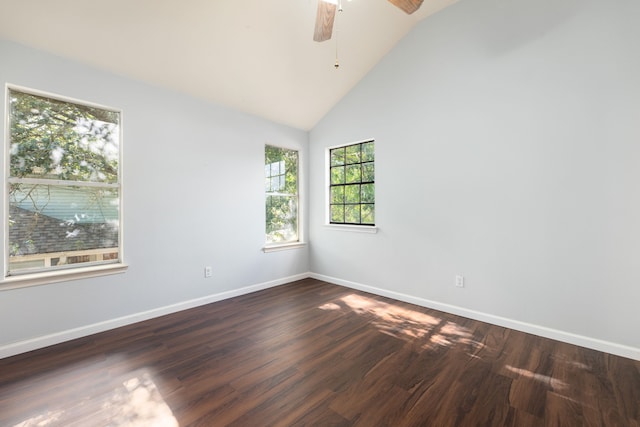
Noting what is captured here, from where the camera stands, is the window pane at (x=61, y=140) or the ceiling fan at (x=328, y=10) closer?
the ceiling fan at (x=328, y=10)

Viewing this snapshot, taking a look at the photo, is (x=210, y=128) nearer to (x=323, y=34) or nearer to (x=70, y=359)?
(x=323, y=34)

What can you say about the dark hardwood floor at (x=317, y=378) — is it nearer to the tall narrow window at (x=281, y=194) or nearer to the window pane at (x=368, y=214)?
the window pane at (x=368, y=214)

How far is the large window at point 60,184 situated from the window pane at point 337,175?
2792mm

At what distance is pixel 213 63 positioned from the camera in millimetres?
3012

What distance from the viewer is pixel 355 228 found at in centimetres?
406

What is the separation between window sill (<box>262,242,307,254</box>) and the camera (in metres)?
4.14

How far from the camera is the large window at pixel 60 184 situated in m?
2.36

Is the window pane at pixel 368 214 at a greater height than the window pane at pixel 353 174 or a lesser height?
lesser

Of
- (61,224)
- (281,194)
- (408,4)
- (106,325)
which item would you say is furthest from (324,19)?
(106,325)

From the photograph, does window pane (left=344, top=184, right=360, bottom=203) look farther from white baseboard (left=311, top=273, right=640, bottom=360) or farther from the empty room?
white baseboard (left=311, top=273, right=640, bottom=360)

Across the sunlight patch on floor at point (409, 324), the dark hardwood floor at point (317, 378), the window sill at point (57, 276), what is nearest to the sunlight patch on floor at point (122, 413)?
the dark hardwood floor at point (317, 378)

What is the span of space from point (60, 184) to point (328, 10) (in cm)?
275

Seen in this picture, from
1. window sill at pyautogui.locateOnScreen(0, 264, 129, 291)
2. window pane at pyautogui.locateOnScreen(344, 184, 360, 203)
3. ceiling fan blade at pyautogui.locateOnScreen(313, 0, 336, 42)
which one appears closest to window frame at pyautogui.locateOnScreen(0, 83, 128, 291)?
window sill at pyautogui.locateOnScreen(0, 264, 129, 291)

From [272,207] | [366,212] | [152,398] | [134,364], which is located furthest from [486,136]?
[134,364]
